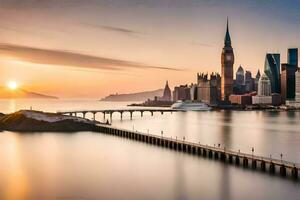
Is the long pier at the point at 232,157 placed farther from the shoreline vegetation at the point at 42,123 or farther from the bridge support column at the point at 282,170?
the shoreline vegetation at the point at 42,123

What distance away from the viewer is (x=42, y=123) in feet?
469

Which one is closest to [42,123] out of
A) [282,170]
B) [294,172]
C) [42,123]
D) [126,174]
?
[42,123]

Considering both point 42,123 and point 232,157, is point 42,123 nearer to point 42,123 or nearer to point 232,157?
point 42,123

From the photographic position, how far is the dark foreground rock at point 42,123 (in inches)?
5576

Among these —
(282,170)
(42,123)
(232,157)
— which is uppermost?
(42,123)

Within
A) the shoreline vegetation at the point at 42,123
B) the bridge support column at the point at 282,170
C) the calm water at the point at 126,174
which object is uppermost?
the shoreline vegetation at the point at 42,123

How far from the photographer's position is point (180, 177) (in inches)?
2532

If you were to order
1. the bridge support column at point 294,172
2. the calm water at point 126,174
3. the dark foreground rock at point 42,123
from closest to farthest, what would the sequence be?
the calm water at point 126,174 → the bridge support column at point 294,172 → the dark foreground rock at point 42,123

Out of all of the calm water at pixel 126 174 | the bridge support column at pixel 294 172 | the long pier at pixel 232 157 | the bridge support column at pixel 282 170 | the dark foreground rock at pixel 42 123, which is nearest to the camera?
the calm water at pixel 126 174

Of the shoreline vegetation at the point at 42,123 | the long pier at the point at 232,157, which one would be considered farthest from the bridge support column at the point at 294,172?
the shoreline vegetation at the point at 42,123

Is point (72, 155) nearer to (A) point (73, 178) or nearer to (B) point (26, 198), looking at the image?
(A) point (73, 178)

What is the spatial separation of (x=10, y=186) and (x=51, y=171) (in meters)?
11.3

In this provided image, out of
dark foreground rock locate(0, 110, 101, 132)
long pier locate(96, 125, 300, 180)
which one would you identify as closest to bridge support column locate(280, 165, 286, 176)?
long pier locate(96, 125, 300, 180)

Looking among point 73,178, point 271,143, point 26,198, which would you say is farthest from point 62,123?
point 26,198
